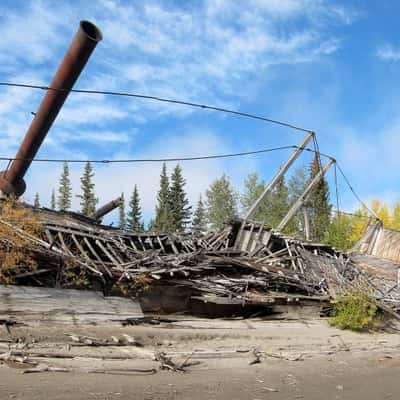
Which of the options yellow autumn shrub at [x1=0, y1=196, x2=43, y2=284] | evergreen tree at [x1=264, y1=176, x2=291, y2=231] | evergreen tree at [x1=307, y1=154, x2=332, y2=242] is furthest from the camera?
evergreen tree at [x1=264, y1=176, x2=291, y2=231]

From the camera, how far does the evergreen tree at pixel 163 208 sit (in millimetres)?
49753

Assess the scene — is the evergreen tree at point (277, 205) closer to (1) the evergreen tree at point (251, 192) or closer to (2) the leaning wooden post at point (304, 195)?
(1) the evergreen tree at point (251, 192)

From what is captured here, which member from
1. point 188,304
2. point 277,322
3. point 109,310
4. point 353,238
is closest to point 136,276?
point 109,310

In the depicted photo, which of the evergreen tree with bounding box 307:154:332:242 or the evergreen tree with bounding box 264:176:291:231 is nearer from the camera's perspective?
the evergreen tree with bounding box 307:154:332:242

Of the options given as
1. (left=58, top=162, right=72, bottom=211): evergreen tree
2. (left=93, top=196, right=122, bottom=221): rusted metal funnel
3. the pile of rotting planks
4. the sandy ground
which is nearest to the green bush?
the sandy ground

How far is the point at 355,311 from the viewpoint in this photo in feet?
47.4

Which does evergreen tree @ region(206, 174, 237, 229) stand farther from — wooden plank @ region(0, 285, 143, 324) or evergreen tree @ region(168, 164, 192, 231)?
wooden plank @ region(0, 285, 143, 324)

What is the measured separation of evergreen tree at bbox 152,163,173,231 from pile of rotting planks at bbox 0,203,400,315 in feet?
103

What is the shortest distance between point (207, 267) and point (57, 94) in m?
6.71

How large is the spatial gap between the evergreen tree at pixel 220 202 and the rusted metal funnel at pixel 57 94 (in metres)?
40.7

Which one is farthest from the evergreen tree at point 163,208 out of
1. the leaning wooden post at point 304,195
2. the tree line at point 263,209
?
the leaning wooden post at point 304,195

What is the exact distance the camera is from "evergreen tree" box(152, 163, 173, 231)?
163ft

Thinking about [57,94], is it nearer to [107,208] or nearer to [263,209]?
[107,208]

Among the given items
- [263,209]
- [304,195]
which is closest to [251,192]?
[263,209]
